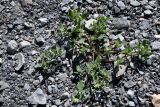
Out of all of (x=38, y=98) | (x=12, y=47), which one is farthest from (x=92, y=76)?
(x=12, y=47)

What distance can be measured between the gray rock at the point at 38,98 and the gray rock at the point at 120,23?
139cm

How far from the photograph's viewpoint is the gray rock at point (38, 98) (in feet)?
14.1

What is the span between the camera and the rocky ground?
430cm

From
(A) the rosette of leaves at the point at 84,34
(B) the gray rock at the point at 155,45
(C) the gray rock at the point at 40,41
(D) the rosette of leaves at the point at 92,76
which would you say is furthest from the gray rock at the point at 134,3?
(C) the gray rock at the point at 40,41

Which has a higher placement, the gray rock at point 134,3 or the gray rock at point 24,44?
the gray rock at point 134,3

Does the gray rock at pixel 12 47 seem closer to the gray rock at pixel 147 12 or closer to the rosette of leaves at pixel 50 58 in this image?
the rosette of leaves at pixel 50 58

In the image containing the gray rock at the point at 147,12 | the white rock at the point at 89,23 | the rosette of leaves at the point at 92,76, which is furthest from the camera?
the gray rock at the point at 147,12

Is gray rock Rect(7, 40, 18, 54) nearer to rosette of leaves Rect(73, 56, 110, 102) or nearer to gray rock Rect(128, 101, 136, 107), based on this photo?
rosette of leaves Rect(73, 56, 110, 102)

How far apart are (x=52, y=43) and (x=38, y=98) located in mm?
846

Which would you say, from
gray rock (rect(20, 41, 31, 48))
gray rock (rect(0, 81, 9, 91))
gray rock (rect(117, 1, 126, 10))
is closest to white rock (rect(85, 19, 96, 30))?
gray rock (rect(117, 1, 126, 10))

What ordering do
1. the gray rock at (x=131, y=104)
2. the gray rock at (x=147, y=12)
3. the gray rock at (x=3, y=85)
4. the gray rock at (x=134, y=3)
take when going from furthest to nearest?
the gray rock at (x=134, y=3)
the gray rock at (x=147, y=12)
the gray rock at (x=3, y=85)
the gray rock at (x=131, y=104)

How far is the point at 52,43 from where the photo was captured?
4805mm

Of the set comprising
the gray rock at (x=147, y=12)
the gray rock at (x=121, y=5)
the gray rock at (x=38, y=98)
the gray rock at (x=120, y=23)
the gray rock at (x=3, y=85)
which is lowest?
the gray rock at (x=38, y=98)

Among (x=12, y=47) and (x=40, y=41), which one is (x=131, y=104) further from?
(x=12, y=47)
